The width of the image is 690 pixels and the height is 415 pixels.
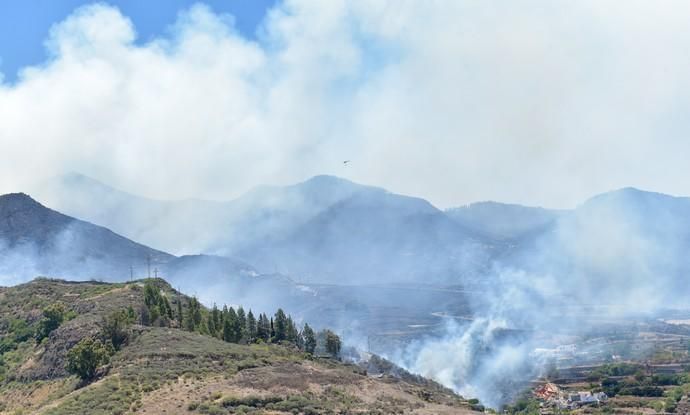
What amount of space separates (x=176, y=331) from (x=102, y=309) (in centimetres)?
1638

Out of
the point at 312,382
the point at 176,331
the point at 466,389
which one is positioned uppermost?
the point at 176,331

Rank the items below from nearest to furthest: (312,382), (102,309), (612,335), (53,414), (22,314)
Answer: (53,414)
(312,382)
(102,309)
(22,314)
(612,335)

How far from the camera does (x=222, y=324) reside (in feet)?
333

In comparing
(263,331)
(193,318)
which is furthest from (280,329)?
(193,318)

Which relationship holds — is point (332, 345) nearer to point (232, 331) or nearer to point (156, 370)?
point (232, 331)

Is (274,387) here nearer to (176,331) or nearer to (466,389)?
(176,331)

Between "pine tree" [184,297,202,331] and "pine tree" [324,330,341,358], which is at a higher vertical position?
"pine tree" [184,297,202,331]

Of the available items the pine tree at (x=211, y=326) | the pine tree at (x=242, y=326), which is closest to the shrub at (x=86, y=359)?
the pine tree at (x=211, y=326)

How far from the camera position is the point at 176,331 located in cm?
8781

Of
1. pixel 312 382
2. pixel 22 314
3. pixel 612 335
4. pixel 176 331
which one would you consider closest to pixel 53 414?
pixel 312 382

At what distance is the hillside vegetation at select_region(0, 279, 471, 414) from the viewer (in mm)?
61750

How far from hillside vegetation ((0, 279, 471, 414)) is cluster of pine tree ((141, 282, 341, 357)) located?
221 mm

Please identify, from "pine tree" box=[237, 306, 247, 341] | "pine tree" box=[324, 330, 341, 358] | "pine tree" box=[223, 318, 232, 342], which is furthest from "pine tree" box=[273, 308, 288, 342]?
"pine tree" box=[223, 318, 232, 342]

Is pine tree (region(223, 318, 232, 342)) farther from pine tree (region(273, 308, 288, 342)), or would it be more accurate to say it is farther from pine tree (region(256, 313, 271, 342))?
pine tree (region(273, 308, 288, 342))
